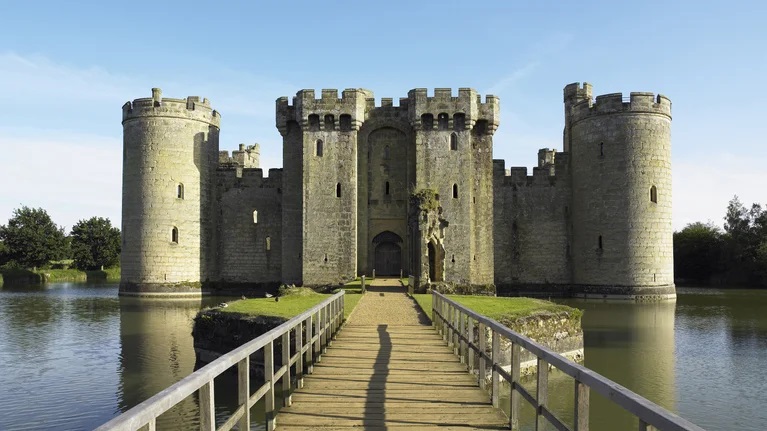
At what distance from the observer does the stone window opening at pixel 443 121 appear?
118ft

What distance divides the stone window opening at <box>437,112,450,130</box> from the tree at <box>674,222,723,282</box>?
91.8 ft

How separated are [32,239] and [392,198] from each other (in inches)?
1584

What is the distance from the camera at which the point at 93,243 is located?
6731cm

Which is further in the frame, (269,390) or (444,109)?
(444,109)

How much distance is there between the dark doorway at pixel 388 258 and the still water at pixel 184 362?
1137 cm

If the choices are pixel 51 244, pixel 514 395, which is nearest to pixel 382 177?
pixel 514 395

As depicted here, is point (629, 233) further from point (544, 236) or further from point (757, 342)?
point (757, 342)

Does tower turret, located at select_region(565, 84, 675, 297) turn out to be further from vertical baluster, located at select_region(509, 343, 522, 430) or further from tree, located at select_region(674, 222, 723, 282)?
vertical baluster, located at select_region(509, 343, 522, 430)

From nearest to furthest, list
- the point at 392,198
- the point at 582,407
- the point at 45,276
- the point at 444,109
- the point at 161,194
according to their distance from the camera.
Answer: the point at 582,407 < the point at 444,109 < the point at 161,194 < the point at 392,198 < the point at 45,276

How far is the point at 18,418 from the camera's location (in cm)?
1219

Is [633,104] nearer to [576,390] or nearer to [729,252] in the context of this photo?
[729,252]

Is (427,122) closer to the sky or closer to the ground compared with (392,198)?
closer to the sky

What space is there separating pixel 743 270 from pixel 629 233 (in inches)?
743

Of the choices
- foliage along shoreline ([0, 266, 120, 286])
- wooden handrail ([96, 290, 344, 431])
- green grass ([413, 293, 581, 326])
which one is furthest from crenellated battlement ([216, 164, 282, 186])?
wooden handrail ([96, 290, 344, 431])
